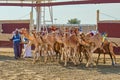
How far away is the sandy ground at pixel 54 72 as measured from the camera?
1443 centimetres

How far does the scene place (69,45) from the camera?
1817 cm

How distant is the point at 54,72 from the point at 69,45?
2676 mm

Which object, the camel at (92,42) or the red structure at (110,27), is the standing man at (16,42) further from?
the red structure at (110,27)

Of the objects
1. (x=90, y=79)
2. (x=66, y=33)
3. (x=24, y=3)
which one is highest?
(x=24, y=3)

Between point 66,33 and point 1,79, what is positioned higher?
point 66,33

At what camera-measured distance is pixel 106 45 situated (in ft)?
62.1

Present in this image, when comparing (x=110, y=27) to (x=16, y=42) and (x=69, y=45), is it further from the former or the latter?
(x=69, y=45)

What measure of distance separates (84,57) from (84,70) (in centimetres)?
268

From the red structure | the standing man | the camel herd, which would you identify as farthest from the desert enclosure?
the red structure

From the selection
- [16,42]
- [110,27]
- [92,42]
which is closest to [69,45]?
[92,42]

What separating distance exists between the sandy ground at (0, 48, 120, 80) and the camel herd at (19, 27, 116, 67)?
0.44m

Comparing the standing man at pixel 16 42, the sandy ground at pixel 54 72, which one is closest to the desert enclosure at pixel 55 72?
the sandy ground at pixel 54 72

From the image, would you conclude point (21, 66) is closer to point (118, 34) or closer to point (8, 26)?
point (118, 34)

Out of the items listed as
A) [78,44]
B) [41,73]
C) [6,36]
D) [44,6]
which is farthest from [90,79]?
[6,36]
